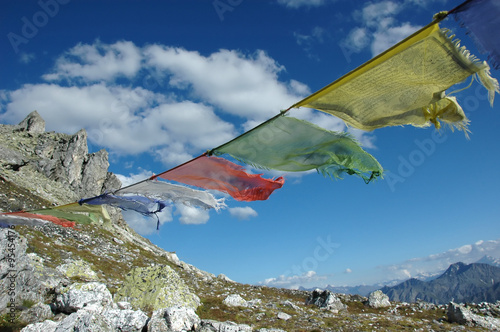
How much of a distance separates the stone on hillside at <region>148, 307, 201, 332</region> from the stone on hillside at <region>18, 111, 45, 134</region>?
7672 centimetres

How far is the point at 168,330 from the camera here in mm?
8711

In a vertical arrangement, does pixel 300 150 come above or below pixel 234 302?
above

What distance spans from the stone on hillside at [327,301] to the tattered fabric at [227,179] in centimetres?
2036

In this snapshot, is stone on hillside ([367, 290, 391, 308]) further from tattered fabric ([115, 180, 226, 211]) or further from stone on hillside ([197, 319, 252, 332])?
tattered fabric ([115, 180, 226, 211])

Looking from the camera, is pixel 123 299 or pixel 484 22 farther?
pixel 123 299

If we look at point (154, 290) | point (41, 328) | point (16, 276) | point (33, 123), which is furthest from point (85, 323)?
point (33, 123)

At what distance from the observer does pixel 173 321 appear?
899 centimetres

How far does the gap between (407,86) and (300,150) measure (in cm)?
165

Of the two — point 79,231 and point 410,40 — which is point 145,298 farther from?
point 79,231

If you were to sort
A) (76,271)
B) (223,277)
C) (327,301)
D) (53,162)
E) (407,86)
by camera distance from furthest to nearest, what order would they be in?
(53,162) < (223,277) < (327,301) < (76,271) < (407,86)

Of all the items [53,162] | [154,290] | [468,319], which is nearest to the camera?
[154,290]

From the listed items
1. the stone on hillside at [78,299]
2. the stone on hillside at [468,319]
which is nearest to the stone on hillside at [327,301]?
the stone on hillside at [468,319]

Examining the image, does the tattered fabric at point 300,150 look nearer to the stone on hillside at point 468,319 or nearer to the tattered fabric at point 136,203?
the tattered fabric at point 136,203

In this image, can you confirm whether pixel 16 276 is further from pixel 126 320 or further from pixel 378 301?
pixel 378 301
